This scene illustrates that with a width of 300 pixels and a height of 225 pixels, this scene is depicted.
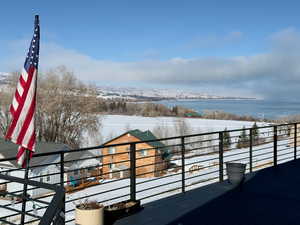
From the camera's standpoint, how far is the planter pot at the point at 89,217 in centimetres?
313

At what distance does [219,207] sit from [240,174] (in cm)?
100

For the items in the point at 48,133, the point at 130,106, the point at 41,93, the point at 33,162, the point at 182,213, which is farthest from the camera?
the point at 130,106

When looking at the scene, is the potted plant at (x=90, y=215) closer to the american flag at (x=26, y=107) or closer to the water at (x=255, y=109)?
the american flag at (x=26, y=107)

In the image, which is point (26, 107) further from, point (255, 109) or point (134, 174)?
point (255, 109)

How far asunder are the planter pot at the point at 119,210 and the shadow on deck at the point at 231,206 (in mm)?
68

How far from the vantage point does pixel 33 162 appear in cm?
1656

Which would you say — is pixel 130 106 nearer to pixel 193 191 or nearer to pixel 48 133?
pixel 48 133

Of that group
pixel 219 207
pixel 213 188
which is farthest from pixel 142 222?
pixel 213 188

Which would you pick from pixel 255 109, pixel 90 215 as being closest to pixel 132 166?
pixel 90 215

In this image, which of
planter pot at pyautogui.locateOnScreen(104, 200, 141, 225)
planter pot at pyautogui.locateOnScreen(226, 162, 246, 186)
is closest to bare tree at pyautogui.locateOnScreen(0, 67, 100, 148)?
planter pot at pyautogui.locateOnScreen(226, 162, 246, 186)

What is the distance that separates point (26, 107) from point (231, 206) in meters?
2.72

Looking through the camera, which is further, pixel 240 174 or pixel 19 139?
pixel 240 174

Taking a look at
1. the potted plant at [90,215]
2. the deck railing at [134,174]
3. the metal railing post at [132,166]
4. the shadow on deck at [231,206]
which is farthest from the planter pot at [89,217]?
the metal railing post at [132,166]

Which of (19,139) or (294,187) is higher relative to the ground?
(19,139)
